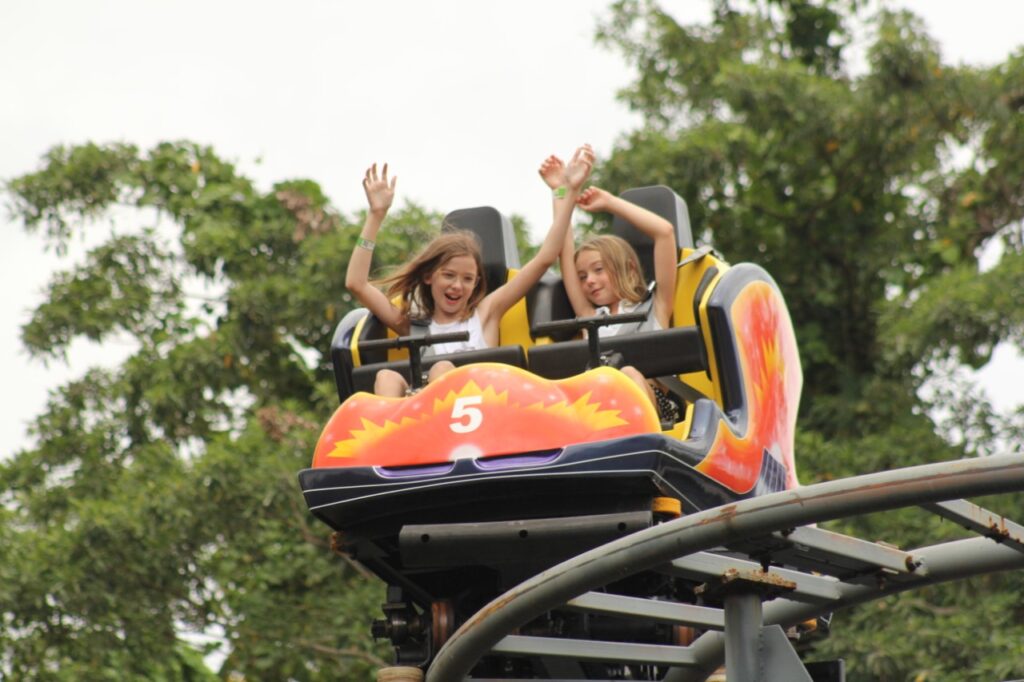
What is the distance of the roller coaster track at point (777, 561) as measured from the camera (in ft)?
8.89

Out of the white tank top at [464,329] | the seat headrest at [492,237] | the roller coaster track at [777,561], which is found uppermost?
the seat headrest at [492,237]

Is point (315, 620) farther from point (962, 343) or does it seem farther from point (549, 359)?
point (549, 359)

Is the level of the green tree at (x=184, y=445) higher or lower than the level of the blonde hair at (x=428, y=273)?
higher

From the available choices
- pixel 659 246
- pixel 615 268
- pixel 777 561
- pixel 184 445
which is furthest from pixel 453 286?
pixel 184 445

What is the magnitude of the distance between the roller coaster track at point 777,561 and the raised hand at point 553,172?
6.38 ft

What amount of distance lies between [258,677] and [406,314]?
14.5 feet

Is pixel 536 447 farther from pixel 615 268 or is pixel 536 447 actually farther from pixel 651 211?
pixel 651 211

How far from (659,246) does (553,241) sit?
35 cm

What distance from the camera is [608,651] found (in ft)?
13.5

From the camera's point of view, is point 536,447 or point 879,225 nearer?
point 536,447

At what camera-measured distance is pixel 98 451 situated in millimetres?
10992

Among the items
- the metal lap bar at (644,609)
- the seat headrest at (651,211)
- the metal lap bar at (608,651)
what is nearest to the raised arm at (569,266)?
the seat headrest at (651,211)

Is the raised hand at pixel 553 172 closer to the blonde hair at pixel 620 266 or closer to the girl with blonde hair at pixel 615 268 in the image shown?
the girl with blonde hair at pixel 615 268

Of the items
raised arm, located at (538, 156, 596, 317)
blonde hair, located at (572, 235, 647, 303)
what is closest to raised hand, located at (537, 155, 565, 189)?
raised arm, located at (538, 156, 596, 317)
